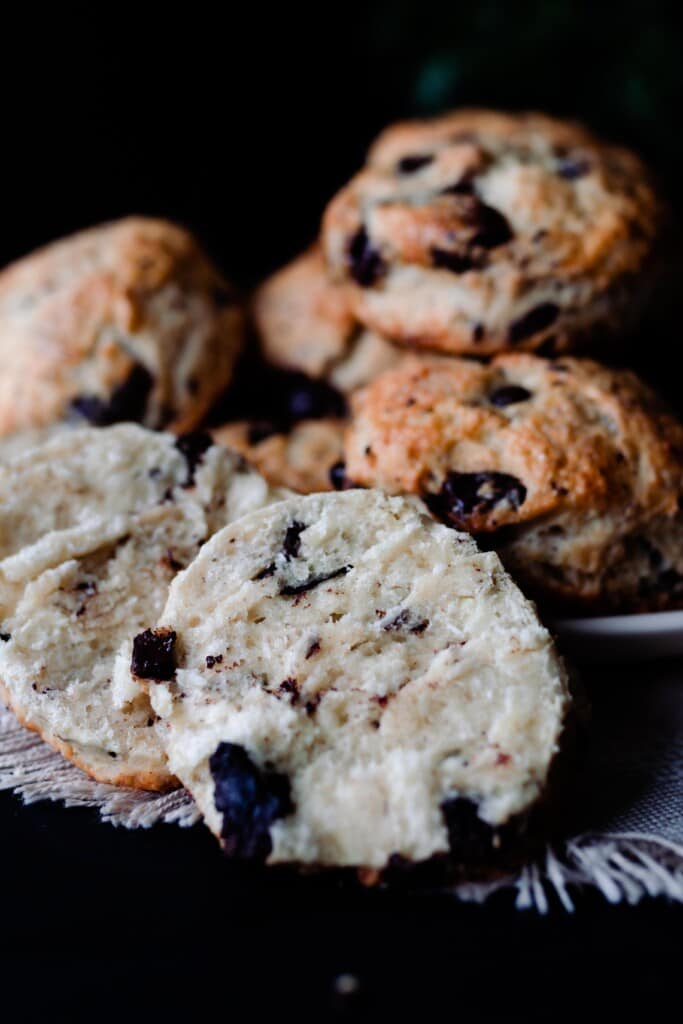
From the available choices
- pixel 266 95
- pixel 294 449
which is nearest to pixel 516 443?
pixel 294 449

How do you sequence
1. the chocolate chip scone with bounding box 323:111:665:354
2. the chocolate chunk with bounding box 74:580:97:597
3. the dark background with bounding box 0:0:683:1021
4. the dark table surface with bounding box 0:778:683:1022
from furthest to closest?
1. the dark background with bounding box 0:0:683:1021
2. the chocolate chip scone with bounding box 323:111:665:354
3. the chocolate chunk with bounding box 74:580:97:597
4. the dark table surface with bounding box 0:778:683:1022

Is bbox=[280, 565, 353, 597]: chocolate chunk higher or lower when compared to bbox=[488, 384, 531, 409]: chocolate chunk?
lower

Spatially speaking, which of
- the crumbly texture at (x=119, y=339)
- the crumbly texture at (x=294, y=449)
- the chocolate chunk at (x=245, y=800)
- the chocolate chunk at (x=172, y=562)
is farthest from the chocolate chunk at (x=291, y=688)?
the crumbly texture at (x=119, y=339)

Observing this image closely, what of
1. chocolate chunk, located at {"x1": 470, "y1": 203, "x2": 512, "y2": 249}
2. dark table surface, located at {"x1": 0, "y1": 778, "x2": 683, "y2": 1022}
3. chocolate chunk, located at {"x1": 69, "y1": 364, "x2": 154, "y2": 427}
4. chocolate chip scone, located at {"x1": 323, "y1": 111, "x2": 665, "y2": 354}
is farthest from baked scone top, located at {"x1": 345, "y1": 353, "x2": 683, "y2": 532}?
dark table surface, located at {"x1": 0, "y1": 778, "x2": 683, "y2": 1022}

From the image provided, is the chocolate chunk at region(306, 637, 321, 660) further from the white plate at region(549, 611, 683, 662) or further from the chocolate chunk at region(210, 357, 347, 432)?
the chocolate chunk at region(210, 357, 347, 432)

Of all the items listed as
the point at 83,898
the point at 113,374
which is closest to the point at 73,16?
the point at 113,374

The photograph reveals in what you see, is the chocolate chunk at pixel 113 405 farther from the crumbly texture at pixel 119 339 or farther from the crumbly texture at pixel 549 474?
the crumbly texture at pixel 549 474
